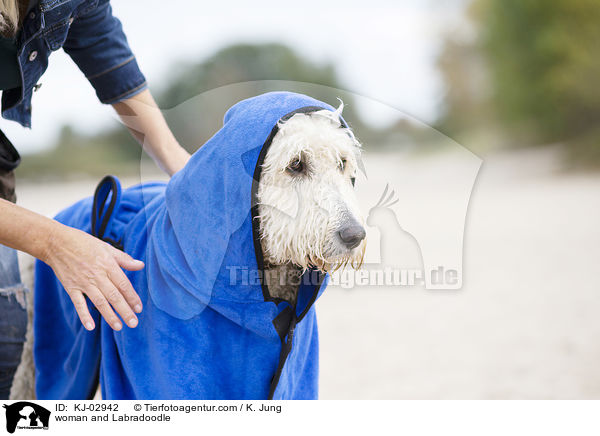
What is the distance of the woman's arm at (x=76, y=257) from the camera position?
1244 mm

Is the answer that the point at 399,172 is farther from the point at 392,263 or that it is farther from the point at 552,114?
the point at 552,114

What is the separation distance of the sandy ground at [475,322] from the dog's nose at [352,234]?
0.39 ft

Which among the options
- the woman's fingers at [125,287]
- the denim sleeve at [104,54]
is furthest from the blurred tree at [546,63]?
the woman's fingers at [125,287]

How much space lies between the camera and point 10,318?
163 cm

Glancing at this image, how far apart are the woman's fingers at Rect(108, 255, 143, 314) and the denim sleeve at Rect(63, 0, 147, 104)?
68 cm

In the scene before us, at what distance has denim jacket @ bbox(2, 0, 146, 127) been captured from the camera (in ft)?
4.61

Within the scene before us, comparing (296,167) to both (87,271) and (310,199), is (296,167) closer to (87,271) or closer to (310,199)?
(310,199)

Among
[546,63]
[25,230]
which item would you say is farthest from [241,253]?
[546,63]

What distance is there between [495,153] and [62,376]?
1696 cm

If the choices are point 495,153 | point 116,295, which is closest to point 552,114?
point 495,153

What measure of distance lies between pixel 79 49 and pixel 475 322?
354 cm

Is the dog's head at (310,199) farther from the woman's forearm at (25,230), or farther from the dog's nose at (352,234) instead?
the woman's forearm at (25,230)
